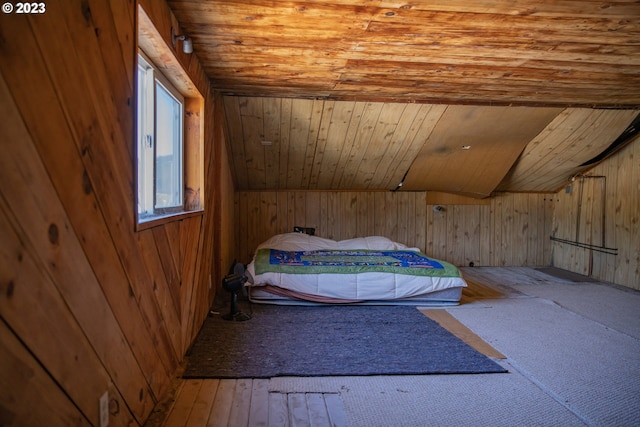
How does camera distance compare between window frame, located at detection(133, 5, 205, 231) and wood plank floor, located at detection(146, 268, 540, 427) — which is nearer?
wood plank floor, located at detection(146, 268, 540, 427)

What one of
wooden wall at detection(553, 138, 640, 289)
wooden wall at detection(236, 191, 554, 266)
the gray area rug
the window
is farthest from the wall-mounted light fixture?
wooden wall at detection(553, 138, 640, 289)

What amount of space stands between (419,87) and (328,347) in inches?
93.3

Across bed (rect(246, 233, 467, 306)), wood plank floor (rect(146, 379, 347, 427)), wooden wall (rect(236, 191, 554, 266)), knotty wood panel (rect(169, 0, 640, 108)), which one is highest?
knotty wood panel (rect(169, 0, 640, 108))

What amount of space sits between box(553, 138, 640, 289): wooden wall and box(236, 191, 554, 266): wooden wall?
1.07 feet

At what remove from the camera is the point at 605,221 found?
4.80m

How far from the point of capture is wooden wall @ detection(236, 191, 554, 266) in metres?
5.26

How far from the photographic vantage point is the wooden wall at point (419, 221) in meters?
5.26

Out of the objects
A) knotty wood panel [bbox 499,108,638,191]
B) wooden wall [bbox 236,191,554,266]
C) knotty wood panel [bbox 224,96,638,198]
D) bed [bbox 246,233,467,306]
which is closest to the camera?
bed [bbox 246,233,467,306]

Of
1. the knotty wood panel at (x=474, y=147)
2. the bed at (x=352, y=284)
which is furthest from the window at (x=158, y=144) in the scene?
the knotty wood panel at (x=474, y=147)

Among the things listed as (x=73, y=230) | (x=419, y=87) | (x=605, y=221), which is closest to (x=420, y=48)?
(x=419, y=87)

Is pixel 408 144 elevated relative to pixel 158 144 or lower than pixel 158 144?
elevated

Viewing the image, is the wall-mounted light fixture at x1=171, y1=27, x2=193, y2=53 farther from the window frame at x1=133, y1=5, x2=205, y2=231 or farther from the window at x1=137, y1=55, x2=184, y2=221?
the window at x1=137, y1=55, x2=184, y2=221

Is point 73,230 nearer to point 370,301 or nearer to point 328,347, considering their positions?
point 328,347

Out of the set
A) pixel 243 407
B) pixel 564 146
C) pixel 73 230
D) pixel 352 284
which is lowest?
pixel 243 407
